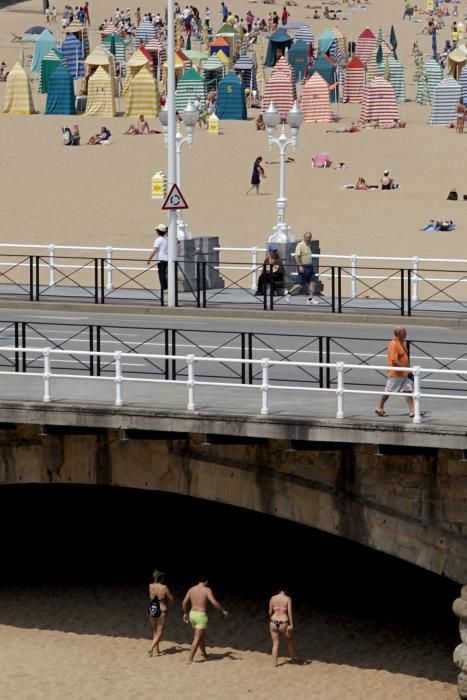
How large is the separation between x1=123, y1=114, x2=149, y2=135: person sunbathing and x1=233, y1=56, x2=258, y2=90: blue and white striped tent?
9.05 metres

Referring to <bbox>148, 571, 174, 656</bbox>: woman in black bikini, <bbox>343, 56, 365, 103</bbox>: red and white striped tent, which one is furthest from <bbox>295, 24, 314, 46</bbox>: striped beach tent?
<bbox>148, 571, 174, 656</bbox>: woman in black bikini

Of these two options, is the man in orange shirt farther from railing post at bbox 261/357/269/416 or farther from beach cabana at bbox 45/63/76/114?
beach cabana at bbox 45/63/76/114

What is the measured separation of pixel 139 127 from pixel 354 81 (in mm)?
12849

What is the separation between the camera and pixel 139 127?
6975 centimetres

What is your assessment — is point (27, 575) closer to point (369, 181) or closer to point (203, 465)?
point (203, 465)

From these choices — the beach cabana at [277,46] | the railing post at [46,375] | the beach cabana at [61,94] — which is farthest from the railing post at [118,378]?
the beach cabana at [277,46]

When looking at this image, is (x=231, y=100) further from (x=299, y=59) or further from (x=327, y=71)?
(x=299, y=59)

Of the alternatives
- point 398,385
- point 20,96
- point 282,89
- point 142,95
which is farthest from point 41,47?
point 398,385

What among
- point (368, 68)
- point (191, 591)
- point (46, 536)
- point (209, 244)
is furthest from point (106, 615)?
point (368, 68)

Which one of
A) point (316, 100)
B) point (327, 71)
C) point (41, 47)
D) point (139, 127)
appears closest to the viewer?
point (139, 127)

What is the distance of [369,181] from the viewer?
60188 millimetres

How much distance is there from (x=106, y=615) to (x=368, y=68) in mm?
59632

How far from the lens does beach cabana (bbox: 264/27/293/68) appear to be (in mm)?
88125

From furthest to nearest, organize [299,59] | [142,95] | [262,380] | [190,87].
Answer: [299,59]
[190,87]
[142,95]
[262,380]
